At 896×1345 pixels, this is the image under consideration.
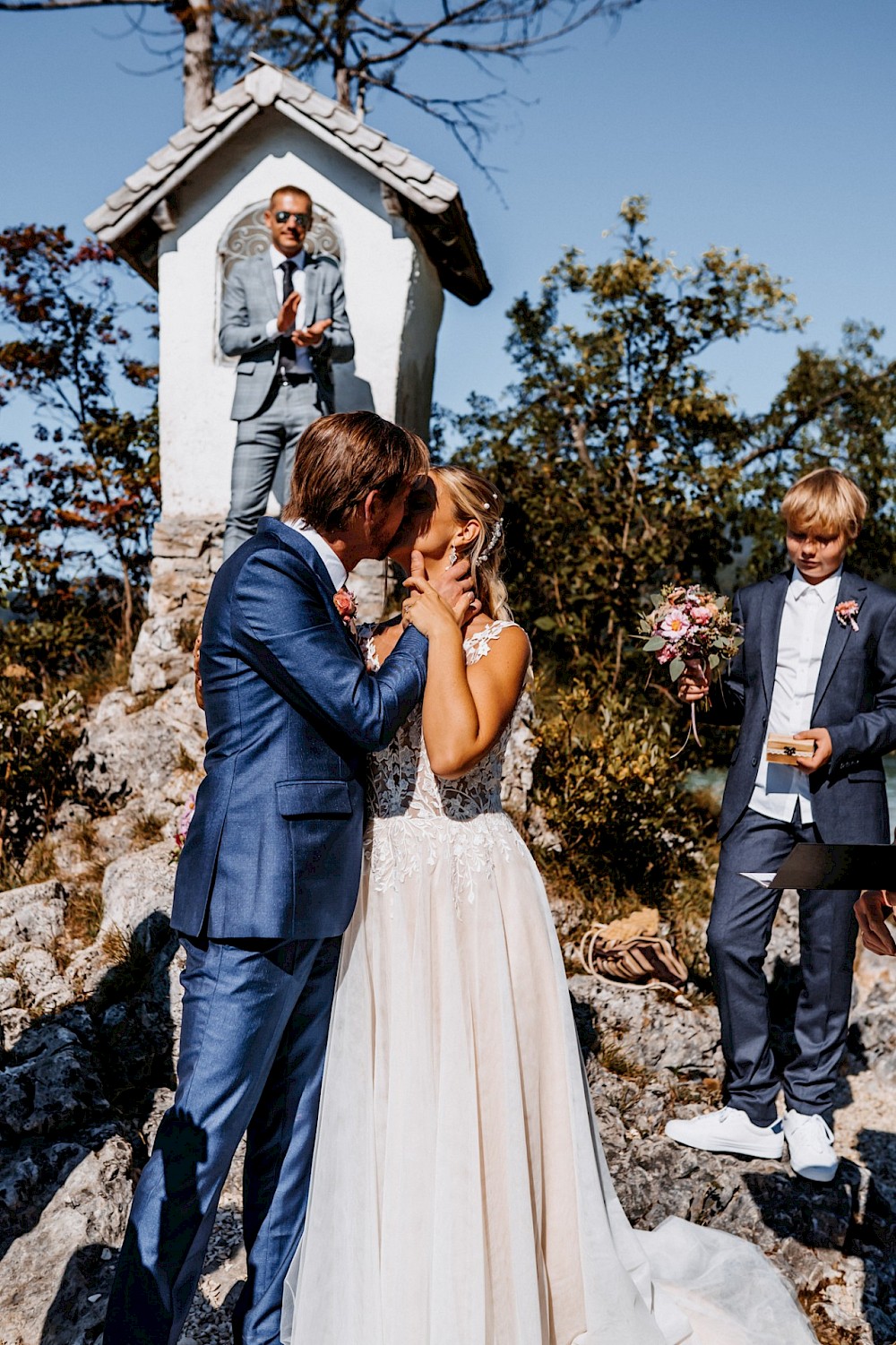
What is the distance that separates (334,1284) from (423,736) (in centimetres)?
136

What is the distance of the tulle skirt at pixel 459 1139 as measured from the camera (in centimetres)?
270

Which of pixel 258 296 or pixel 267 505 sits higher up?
pixel 258 296

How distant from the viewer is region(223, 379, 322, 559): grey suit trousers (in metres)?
7.42

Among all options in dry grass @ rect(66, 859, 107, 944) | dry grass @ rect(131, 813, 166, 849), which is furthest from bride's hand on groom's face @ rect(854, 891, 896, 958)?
dry grass @ rect(131, 813, 166, 849)

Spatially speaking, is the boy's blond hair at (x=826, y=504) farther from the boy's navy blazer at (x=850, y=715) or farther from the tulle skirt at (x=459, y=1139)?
the tulle skirt at (x=459, y=1139)

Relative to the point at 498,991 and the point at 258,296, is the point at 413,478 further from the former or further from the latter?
the point at 258,296

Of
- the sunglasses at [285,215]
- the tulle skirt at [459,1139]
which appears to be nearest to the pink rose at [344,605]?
the tulle skirt at [459,1139]

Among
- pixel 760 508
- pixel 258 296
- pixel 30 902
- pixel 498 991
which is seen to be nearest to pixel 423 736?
pixel 498 991

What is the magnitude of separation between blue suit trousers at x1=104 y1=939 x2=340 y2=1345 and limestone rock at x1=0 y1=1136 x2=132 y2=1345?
28.1 inches

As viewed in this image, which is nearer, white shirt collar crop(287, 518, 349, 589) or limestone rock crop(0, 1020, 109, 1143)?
white shirt collar crop(287, 518, 349, 589)

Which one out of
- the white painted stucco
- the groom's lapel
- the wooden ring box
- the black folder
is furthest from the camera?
the white painted stucco

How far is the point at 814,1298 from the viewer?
Result: 3.69 metres

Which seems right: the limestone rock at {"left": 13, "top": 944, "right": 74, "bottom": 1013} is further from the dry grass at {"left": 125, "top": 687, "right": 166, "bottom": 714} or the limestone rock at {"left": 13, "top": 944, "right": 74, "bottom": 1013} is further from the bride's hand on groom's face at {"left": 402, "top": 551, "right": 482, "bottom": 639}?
the bride's hand on groom's face at {"left": 402, "top": 551, "right": 482, "bottom": 639}

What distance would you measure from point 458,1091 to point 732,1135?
6.83 ft
